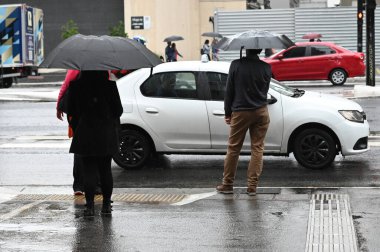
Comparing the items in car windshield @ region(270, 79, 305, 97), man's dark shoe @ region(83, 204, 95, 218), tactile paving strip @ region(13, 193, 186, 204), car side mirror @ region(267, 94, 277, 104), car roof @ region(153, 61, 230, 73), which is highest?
car roof @ region(153, 61, 230, 73)

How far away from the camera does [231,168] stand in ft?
31.8

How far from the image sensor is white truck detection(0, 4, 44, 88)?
97.2ft

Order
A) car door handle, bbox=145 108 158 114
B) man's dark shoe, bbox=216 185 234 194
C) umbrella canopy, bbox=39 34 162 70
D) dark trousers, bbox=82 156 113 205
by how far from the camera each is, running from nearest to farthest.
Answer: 1. umbrella canopy, bbox=39 34 162 70
2. dark trousers, bbox=82 156 113 205
3. man's dark shoe, bbox=216 185 234 194
4. car door handle, bbox=145 108 158 114

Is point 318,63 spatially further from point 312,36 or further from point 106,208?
point 106,208

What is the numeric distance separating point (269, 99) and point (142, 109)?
5.83 feet

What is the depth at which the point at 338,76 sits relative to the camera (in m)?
27.2

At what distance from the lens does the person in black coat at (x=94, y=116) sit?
8227 mm

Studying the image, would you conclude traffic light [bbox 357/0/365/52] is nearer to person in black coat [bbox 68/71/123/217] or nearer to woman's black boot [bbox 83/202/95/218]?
person in black coat [bbox 68/71/123/217]

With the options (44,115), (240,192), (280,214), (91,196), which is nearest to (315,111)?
(240,192)

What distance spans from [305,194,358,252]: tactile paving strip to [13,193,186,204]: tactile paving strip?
1.60 meters

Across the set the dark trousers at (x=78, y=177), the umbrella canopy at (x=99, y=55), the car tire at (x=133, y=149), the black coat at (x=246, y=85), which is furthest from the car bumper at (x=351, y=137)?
the umbrella canopy at (x=99, y=55)

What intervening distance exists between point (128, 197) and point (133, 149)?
1981 mm

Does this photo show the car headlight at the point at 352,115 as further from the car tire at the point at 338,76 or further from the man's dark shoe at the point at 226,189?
the car tire at the point at 338,76

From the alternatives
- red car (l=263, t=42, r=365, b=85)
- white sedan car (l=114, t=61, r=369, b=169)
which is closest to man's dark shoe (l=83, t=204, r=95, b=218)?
white sedan car (l=114, t=61, r=369, b=169)
